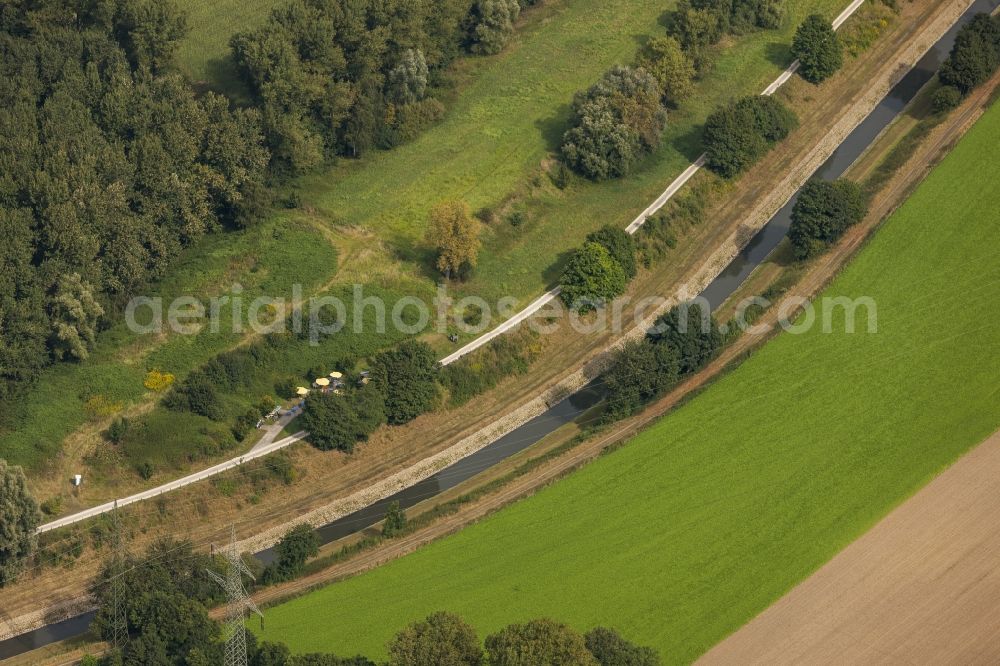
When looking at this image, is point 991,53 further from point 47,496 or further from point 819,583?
point 47,496

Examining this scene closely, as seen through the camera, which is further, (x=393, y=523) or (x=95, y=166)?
(x=95, y=166)

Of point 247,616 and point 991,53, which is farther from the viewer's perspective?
point 991,53

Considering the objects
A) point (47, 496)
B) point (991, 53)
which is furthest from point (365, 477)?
point (991, 53)

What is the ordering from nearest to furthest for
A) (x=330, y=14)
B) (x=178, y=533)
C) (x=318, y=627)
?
(x=318, y=627) → (x=178, y=533) → (x=330, y=14)

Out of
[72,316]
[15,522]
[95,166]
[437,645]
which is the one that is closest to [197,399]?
[72,316]

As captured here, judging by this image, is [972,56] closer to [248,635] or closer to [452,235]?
[452,235]

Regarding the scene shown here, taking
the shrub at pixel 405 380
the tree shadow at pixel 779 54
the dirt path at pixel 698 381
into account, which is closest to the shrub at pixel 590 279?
the dirt path at pixel 698 381

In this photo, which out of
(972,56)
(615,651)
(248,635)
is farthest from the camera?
(972,56)

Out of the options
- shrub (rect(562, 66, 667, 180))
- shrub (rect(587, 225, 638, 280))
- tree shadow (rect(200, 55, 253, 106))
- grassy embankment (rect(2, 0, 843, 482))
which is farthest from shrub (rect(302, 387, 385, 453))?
tree shadow (rect(200, 55, 253, 106))
